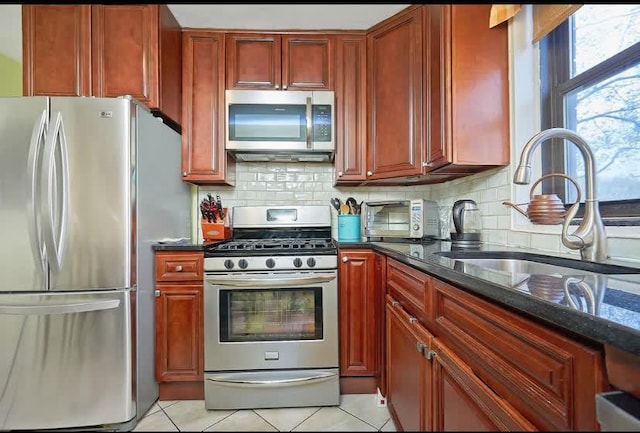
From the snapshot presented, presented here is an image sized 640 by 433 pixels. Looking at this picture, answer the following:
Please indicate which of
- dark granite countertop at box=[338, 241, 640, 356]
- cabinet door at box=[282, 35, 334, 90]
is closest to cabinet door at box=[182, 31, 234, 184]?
cabinet door at box=[282, 35, 334, 90]

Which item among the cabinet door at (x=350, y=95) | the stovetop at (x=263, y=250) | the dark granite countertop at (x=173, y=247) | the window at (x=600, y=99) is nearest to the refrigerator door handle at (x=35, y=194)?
the dark granite countertop at (x=173, y=247)

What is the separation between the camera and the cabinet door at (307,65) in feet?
6.75

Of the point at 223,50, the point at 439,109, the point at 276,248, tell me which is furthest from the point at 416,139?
the point at 223,50

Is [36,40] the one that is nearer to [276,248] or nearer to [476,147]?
[276,248]

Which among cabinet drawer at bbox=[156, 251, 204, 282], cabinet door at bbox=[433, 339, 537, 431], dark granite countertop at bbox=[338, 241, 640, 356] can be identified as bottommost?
cabinet door at bbox=[433, 339, 537, 431]

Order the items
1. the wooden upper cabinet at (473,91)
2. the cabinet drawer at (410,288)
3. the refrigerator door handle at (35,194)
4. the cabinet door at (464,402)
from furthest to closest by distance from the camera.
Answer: the wooden upper cabinet at (473,91) < the refrigerator door handle at (35,194) < the cabinet drawer at (410,288) < the cabinet door at (464,402)

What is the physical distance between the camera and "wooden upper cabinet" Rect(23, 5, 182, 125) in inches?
67.7

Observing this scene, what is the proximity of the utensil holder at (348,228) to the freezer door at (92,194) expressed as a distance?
1.27 metres

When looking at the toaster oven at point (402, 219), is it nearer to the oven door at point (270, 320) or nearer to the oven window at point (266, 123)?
the oven door at point (270, 320)

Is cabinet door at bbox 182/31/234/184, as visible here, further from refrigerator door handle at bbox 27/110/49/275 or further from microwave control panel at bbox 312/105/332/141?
refrigerator door handle at bbox 27/110/49/275

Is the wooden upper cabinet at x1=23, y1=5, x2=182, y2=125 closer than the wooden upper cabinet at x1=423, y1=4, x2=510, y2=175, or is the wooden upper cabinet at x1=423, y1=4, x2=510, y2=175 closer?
the wooden upper cabinet at x1=423, y1=4, x2=510, y2=175

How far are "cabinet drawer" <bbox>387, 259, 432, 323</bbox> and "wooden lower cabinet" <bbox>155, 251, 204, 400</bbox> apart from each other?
1064 millimetres

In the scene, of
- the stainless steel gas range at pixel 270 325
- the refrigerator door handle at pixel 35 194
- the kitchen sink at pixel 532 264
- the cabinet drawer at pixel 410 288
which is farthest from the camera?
the stainless steel gas range at pixel 270 325

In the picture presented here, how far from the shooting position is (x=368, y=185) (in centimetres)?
232
